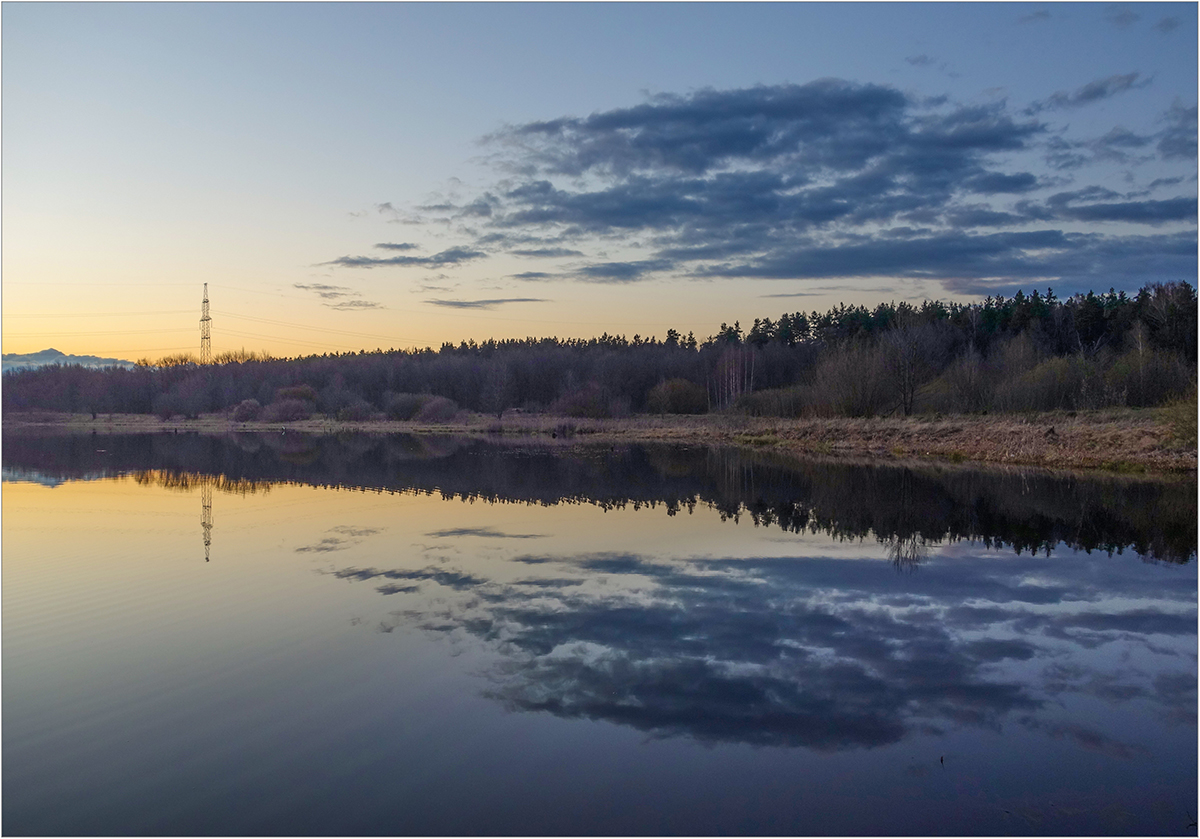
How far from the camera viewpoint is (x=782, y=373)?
99500 millimetres

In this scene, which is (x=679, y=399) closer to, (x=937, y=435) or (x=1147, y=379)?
(x=937, y=435)

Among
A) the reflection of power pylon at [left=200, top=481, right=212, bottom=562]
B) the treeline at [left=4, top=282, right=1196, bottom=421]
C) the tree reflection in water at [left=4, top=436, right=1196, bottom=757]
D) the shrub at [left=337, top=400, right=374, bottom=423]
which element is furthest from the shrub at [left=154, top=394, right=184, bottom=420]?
the tree reflection in water at [left=4, top=436, right=1196, bottom=757]

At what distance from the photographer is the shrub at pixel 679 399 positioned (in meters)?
76.8

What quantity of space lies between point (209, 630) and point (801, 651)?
6.85 m

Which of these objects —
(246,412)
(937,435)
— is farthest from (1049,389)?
(246,412)

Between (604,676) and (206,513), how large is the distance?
14883mm

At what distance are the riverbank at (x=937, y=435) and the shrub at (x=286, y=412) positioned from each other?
16.7 m

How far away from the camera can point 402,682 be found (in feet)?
24.8

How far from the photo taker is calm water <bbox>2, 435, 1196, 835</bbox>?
17.6ft

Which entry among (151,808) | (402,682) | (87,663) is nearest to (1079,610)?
(402,682)

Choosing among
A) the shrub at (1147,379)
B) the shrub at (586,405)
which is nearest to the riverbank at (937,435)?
the shrub at (586,405)

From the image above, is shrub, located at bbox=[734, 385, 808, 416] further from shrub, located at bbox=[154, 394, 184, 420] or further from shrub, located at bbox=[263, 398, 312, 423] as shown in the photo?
shrub, located at bbox=[154, 394, 184, 420]

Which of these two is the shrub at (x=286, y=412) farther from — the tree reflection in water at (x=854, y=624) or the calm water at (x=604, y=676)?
the tree reflection in water at (x=854, y=624)

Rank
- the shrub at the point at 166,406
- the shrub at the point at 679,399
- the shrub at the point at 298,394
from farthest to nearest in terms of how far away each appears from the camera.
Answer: the shrub at the point at 298,394
the shrub at the point at 166,406
the shrub at the point at 679,399
